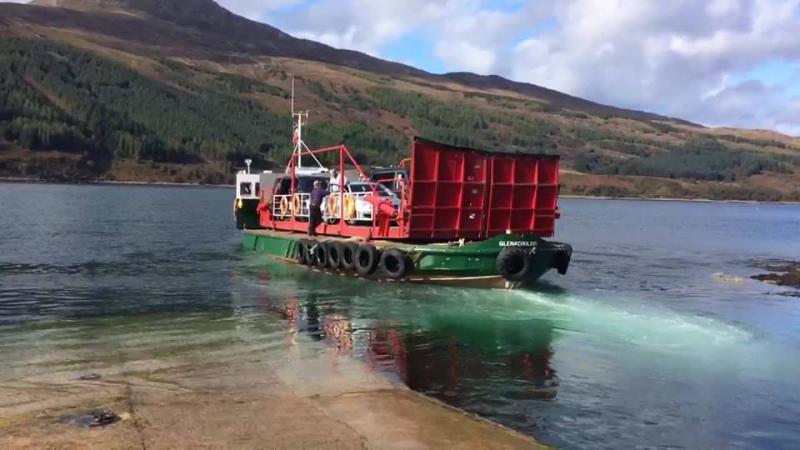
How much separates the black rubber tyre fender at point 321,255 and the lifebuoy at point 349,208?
1144 millimetres

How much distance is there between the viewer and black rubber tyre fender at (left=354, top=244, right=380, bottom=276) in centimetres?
2327

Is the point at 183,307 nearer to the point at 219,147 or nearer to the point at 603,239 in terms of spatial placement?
the point at 603,239

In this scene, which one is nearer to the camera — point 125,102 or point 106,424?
point 106,424

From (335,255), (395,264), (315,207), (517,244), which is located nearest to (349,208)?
(315,207)

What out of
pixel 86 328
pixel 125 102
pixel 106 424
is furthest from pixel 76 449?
Result: pixel 125 102

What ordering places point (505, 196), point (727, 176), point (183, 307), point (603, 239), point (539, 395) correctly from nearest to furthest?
point (539, 395) < point (183, 307) < point (505, 196) < point (603, 239) < point (727, 176)

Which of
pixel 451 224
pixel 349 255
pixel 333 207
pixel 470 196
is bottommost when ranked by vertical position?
pixel 349 255

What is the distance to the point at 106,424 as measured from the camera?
827cm

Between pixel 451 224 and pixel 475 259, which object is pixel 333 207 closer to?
pixel 451 224

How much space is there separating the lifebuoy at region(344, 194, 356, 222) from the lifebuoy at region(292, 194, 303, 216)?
14.2 ft

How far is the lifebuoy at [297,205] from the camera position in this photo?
2981 centimetres

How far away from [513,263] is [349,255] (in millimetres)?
5298

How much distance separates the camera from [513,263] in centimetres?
2189

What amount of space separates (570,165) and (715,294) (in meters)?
172
